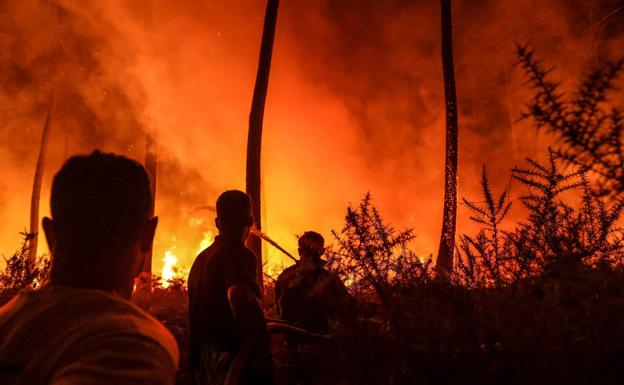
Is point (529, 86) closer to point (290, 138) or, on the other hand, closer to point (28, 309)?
point (28, 309)

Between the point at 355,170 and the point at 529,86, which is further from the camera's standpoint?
the point at 355,170

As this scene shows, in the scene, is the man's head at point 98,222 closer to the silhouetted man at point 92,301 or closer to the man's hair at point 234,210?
the silhouetted man at point 92,301

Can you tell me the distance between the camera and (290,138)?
90.6 ft

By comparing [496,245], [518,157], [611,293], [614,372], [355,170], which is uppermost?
[355,170]

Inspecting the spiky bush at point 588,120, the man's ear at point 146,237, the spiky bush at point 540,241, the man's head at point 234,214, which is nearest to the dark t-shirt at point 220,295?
the man's head at point 234,214

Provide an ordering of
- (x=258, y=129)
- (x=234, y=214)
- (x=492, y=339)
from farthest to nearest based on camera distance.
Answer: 1. (x=258, y=129)
2. (x=234, y=214)
3. (x=492, y=339)

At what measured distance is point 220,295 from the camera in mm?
3037

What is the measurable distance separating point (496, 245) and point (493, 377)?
0.96 meters

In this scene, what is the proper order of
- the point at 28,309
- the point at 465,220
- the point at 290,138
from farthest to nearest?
the point at 290,138
the point at 465,220
the point at 28,309

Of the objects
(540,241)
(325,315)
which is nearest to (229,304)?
(325,315)

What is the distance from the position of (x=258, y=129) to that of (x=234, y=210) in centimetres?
655

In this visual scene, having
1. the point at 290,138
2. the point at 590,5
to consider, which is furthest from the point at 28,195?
the point at 590,5

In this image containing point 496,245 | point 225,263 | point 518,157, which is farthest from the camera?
point 518,157

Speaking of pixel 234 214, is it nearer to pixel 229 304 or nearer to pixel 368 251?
pixel 229 304
